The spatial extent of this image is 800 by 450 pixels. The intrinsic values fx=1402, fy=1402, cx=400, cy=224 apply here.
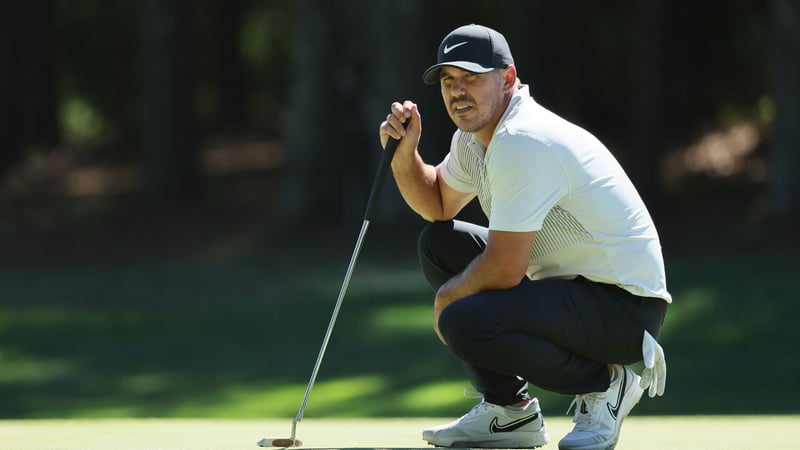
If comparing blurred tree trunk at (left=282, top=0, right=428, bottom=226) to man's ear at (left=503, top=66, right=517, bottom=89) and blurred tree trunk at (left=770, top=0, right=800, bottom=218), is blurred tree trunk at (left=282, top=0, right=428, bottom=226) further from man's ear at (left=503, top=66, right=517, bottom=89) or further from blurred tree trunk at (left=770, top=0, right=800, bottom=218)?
man's ear at (left=503, top=66, right=517, bottom=89)

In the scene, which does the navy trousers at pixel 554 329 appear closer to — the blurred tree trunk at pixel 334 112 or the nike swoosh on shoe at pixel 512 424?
the nike swoosh on shoe at pixel 512 424

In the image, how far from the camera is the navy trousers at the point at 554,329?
4.09 meters

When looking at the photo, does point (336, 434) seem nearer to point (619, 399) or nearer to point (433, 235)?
point (433, 235)

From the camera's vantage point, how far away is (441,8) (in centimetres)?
1421

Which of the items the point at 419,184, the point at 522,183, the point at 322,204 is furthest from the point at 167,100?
the point at 522,183

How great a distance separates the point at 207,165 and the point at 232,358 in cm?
1238

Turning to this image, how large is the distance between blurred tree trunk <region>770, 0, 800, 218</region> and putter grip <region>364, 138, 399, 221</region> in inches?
376

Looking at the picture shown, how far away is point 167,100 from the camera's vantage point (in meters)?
17.8

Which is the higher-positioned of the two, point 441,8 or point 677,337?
point 441,8

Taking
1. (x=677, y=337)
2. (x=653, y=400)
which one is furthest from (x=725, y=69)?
(x=653, y=400)

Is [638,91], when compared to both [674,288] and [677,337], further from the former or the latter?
[677,337]

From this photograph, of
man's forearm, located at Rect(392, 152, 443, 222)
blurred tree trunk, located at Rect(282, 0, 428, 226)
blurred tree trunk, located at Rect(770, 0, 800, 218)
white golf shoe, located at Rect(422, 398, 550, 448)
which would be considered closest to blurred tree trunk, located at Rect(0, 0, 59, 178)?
blurred tree trunk, located at Rect(282, 0, 428, 226)

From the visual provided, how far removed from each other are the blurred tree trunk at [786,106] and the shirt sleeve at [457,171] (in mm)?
9369

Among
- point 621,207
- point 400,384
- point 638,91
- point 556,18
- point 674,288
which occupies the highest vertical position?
point 556,18
